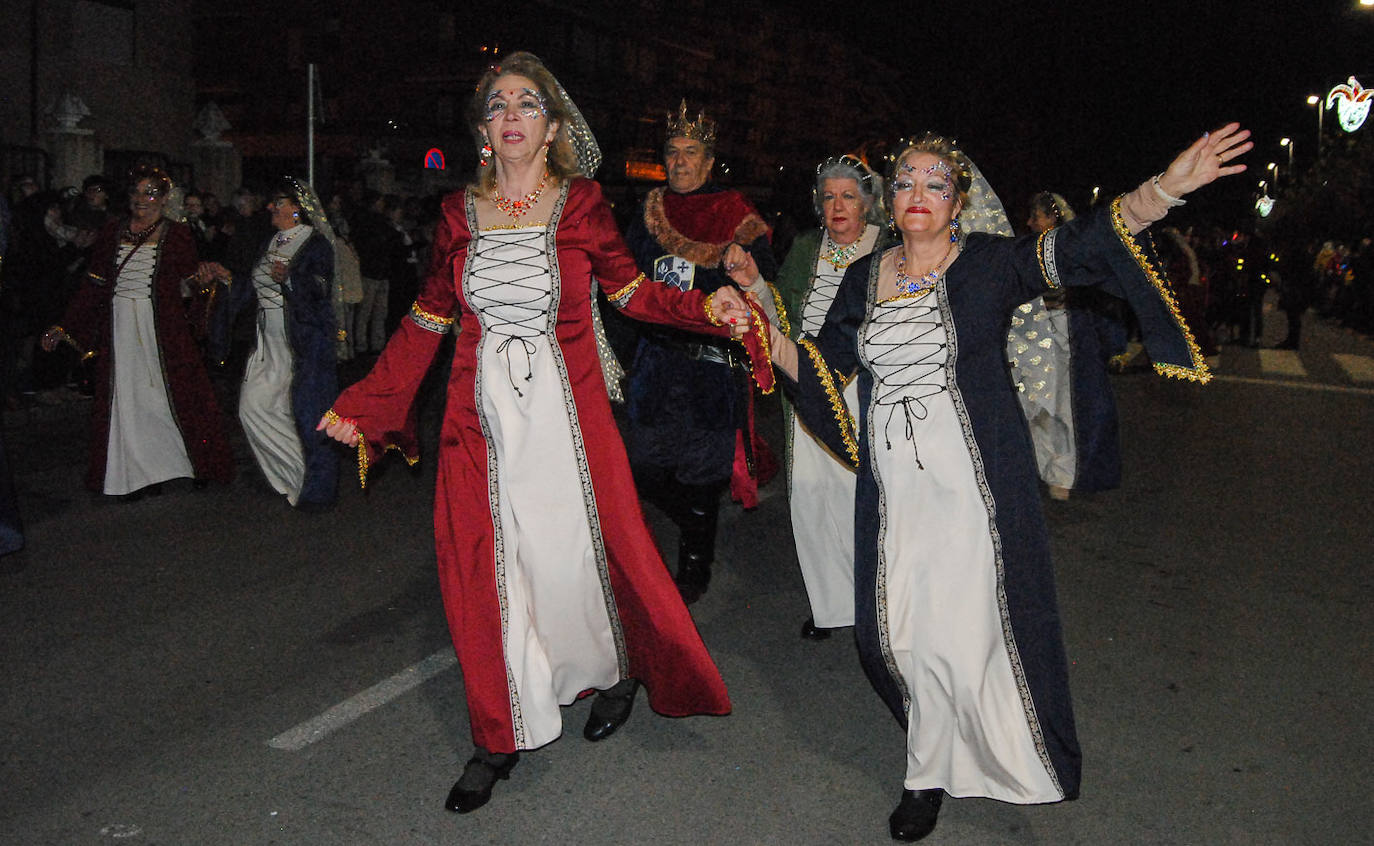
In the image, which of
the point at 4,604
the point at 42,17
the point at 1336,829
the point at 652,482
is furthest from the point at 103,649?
the point at 42,17

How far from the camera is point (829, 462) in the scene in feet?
16.2

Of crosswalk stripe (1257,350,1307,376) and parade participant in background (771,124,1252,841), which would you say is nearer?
parade participant in background (771,124,1252,841)

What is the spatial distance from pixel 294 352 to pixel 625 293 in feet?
12.5

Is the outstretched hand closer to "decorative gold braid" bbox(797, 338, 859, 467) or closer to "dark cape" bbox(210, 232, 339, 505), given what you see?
"decorative gold braid" bbox(797, 338, 859, 467)

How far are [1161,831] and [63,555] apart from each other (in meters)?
5.00

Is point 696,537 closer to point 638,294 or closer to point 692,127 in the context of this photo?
point 692,127

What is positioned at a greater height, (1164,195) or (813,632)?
(1164,195)

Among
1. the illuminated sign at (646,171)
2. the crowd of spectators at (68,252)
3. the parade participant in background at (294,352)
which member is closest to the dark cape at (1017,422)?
the parade participant in background at (294,352)

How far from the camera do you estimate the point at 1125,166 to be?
39.5m

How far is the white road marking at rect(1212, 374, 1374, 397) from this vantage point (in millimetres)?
13953

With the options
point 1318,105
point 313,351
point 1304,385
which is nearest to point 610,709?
point 313,351

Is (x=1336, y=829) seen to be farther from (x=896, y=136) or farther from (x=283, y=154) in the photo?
(x=283, y=154)

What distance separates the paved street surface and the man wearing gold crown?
582 millimetres

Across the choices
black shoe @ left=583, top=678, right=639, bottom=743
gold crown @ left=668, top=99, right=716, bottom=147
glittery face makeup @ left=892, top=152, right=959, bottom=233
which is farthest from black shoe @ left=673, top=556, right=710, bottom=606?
glittery face makeup @ left=892, top=152, right=959, bottom=233
